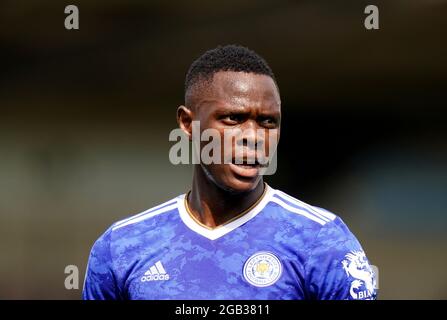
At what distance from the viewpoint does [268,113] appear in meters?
3.10

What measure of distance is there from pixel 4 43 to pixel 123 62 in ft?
4.99

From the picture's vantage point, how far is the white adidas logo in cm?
318

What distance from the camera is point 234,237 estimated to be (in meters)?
3.23

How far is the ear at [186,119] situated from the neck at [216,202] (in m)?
0.19

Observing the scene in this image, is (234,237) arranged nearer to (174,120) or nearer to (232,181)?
(232,181)

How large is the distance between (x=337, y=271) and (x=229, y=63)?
1.08m

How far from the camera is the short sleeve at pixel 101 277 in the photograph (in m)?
3.31

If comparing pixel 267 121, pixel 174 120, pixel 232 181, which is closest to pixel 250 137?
pixel 267 121

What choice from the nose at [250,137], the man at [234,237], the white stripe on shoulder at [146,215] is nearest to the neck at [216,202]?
the man at [234,237]

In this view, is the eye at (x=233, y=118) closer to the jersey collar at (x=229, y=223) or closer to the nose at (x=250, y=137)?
the nose at (x=250, y=137)

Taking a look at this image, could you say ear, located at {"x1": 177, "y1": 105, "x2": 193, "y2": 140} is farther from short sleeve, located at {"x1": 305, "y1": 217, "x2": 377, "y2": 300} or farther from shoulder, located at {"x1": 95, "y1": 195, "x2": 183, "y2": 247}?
short sleeve, located at {"x1": 305, "y1": 217, "x2": 377, "y2": 300}
